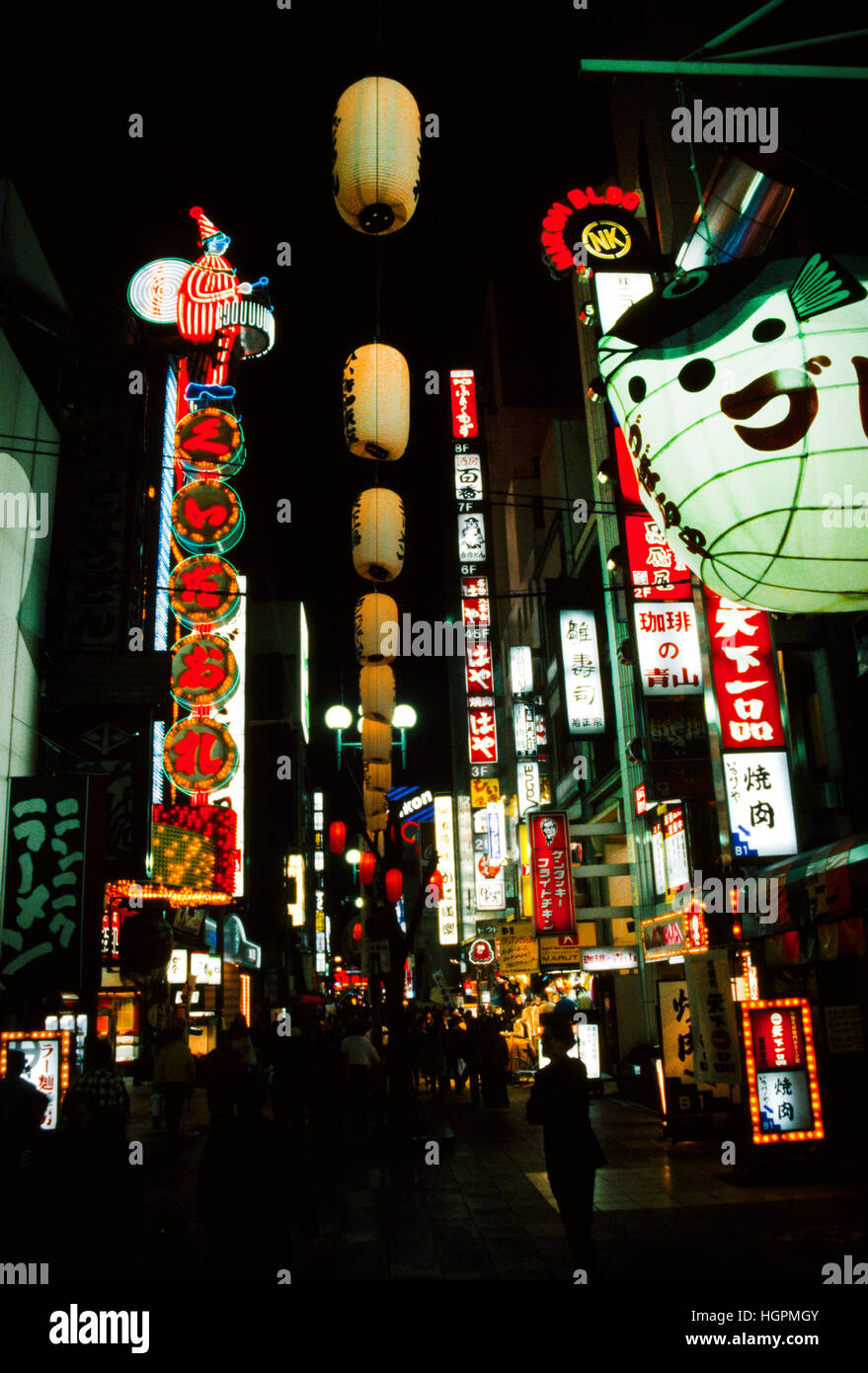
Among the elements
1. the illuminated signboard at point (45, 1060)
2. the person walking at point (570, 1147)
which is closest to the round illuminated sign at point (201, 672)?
the illuminated signboard at point (45, 1060)

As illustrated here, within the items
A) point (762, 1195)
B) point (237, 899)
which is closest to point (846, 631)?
point (762, 1195)

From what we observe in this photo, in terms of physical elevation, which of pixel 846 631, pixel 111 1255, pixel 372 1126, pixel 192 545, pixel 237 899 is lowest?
pixel 372 1126

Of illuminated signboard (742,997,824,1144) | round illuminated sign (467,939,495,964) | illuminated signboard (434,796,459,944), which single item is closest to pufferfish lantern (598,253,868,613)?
illuminated signboard (742,997,824,1144)

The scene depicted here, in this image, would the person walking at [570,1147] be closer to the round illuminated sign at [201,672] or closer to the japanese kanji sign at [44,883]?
the japanese kanji sign at [44,883]

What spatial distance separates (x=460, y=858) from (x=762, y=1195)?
37360 mm

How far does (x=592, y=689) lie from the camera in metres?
22.8

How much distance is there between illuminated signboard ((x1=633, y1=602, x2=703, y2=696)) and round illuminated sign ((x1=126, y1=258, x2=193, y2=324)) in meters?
12.4

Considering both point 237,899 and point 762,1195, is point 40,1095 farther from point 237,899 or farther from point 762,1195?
point 237,899

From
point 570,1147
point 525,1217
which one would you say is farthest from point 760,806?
point 570,1147

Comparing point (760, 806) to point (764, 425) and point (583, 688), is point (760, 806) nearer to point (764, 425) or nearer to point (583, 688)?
point (764, 425)

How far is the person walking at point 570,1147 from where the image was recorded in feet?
23.9

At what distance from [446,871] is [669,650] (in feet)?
116

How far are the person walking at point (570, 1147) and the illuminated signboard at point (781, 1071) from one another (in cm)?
474

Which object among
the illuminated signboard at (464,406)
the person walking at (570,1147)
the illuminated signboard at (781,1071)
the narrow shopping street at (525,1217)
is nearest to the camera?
the person walking at (570,1147)
